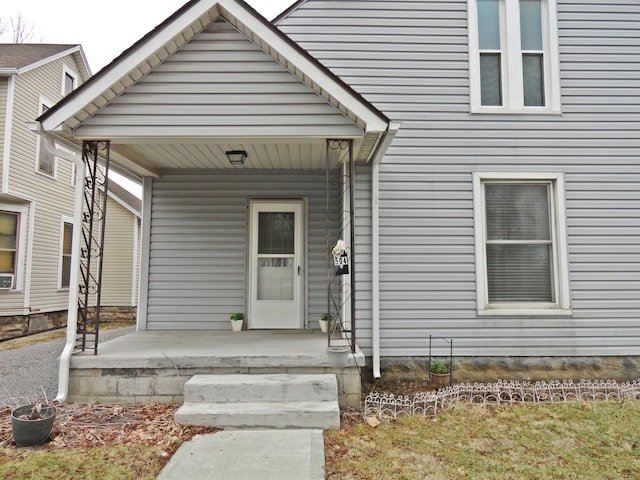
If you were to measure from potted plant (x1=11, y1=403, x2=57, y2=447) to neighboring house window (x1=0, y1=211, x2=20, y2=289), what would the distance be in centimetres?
729

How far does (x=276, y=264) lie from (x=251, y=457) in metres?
3.47

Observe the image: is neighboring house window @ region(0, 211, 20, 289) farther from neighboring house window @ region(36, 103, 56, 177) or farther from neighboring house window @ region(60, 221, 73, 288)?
neighboring house window @ region(60, 221, 73, 288)

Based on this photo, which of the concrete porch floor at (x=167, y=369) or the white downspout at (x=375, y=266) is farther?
the white downspout at (x=375, y=266)

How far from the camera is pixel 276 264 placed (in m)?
6.30

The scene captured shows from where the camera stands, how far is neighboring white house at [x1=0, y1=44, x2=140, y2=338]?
29.6ft

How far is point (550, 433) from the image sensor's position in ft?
12.2

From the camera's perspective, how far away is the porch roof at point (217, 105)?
417cm

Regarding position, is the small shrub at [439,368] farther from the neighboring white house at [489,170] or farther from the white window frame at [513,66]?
the white window frame at [513,66]

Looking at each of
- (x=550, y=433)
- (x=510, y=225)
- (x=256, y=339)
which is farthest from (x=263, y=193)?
(x=550, y=433)

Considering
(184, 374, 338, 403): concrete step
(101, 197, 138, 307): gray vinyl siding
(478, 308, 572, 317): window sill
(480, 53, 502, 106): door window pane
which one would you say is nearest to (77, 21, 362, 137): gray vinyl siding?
(480, 53, 502, 106): door window pane

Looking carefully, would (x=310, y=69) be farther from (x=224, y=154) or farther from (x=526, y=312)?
(x=526, y=312)

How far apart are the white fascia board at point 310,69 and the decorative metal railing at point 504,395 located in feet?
9.48

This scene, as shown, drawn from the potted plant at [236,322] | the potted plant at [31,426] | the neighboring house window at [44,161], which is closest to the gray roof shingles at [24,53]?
the neighboring house window at [44,161]

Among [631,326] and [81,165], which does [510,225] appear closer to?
[631,326]
